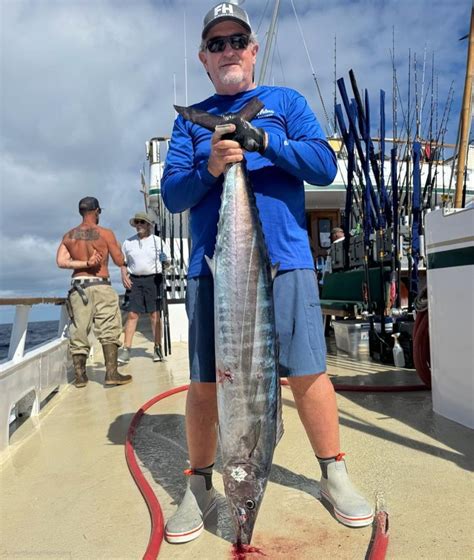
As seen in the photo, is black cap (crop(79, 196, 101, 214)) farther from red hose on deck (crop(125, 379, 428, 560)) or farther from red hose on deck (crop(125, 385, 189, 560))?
red hose on deck (crop(125, 385, 189, 560))

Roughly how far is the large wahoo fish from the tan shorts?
327 centimetres

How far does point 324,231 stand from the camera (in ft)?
38.0

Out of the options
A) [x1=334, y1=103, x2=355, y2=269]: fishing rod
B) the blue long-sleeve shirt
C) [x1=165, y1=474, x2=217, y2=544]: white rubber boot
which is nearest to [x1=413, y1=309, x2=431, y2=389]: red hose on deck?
the blue long-sleeve shirt

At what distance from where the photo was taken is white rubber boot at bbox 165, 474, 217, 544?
5.53ft

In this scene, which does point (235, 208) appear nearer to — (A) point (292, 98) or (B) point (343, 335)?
(A) point (292, 98)

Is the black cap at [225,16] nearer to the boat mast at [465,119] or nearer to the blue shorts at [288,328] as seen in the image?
the blue shorts at [288,328]

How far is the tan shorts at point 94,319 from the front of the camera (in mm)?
4539

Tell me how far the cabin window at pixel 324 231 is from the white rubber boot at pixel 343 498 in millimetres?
10023

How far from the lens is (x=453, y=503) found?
73.2 inches

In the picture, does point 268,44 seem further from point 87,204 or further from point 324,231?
point 324,231

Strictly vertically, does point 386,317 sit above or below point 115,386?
above

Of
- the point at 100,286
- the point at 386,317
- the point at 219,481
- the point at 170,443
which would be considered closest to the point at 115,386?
the point at 100,286

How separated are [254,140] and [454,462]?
5.98 feet

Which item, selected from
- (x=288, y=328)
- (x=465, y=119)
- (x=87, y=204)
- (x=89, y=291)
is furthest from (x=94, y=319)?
(x=465, y=119)
